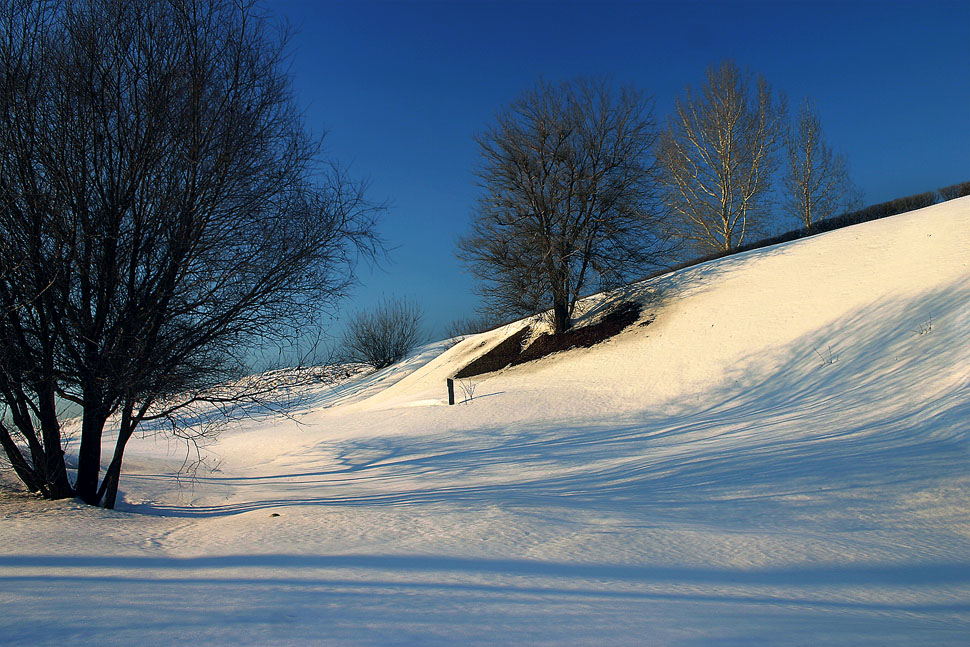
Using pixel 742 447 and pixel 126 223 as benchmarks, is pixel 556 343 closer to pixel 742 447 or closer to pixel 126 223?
pixel 742 447

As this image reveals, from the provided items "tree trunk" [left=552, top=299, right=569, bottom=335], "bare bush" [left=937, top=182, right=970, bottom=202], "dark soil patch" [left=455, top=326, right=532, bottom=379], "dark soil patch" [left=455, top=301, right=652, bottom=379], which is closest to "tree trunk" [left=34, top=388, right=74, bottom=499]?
"dark soil patch" [left=455, top=301, right=652, bottom=379]

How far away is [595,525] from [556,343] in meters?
17.5

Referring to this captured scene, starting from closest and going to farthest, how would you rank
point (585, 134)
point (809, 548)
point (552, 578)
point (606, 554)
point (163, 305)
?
point (552, 578) < point (606, 554) < point (809, 548) < point (163, 305) < point (585, 134)

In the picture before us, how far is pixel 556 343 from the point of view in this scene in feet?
73.6

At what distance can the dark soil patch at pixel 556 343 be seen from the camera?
70.2 feet

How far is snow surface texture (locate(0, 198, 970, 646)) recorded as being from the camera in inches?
121

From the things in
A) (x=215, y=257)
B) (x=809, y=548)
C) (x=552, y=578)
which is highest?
(x=215, y=257)

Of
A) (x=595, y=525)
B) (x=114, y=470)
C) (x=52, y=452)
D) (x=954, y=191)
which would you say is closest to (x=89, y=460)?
(x=114, y=470)

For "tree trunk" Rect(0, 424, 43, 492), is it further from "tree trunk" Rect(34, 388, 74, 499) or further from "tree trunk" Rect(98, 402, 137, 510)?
"tree trunk" Rect(98, 402, 137, 510)

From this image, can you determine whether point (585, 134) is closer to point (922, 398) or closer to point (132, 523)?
point (922, 398)

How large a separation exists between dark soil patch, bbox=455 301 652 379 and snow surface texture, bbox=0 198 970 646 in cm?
630

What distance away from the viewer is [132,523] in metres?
5.45

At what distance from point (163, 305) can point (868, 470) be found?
818 centimetres

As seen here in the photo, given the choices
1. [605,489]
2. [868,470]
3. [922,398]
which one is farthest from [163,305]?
[922,398]
